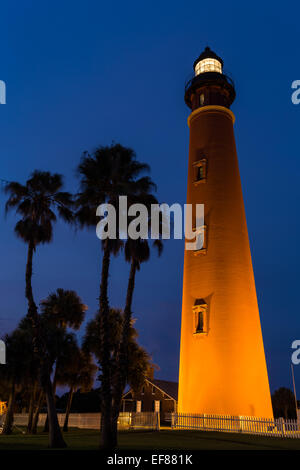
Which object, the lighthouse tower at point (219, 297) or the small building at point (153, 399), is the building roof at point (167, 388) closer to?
the small building at point (153, 399)

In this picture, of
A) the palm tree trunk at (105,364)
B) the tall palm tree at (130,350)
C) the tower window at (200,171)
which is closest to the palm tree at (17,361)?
the tall palm tree at (130,350)

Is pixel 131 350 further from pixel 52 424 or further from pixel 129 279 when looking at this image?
pixel 52 424

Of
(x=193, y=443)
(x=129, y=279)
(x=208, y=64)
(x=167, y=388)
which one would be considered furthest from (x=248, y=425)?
(x=167, y=388)

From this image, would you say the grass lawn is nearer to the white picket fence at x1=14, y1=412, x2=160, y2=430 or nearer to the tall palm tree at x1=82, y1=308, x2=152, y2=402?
the white picket fence at x1=14, y1=412, x2=160, y2=430

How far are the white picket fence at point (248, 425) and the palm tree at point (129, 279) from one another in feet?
21.1

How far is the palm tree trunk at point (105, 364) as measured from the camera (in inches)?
589

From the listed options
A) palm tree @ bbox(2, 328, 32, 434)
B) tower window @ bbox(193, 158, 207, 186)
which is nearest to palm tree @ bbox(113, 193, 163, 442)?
tower window @ bbox(193, 158, 207, 186)

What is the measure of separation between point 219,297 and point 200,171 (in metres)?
8.77

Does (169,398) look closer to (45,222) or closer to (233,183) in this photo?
(233,183)

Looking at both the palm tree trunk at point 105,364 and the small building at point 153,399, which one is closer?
the palm tree trunk at point 105,364

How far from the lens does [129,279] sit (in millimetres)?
18641

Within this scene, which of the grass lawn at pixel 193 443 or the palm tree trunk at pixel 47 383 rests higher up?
the palm tree trunk at pixel 47 383

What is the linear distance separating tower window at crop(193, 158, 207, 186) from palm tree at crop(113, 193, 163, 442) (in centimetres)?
860
